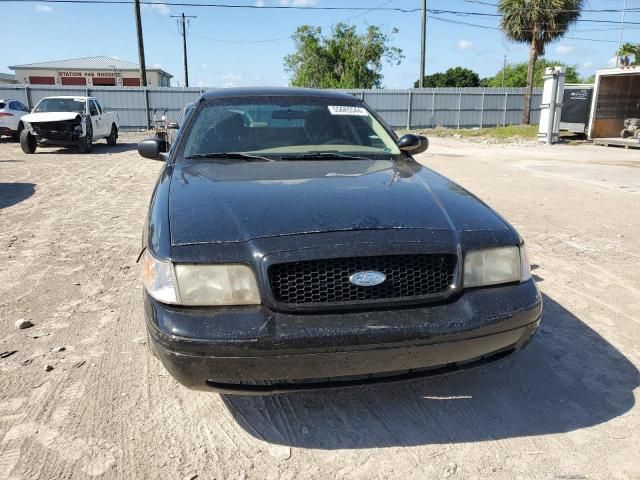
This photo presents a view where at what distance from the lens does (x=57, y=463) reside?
2.05 m

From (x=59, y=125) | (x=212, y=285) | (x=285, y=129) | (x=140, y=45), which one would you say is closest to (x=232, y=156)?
(x=285, y=129)

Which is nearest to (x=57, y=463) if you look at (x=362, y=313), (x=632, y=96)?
(x=362, y=313)

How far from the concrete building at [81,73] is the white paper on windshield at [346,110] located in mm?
52561

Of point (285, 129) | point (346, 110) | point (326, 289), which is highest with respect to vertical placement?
point (346, 110)

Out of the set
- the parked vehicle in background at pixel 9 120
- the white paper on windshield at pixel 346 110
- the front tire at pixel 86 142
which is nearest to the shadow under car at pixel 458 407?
the white paper on windshield at pixel 346 110

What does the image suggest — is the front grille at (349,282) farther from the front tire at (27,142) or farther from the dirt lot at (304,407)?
the front tire at (27,142)

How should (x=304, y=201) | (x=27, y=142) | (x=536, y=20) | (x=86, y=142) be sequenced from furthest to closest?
(x=536, y=20) → (x=86, y=142) → (x=27, y=142) → (x=304, y=201)

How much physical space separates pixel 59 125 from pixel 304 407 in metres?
14.5

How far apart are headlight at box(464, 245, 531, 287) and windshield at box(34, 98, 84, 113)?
51.6 feet

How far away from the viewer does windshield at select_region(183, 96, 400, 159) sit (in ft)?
11.0

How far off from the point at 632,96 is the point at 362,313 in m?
20.8

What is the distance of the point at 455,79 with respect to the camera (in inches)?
2640

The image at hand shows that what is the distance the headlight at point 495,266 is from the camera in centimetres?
216

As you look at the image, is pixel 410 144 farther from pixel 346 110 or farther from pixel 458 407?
pixel 458 407
